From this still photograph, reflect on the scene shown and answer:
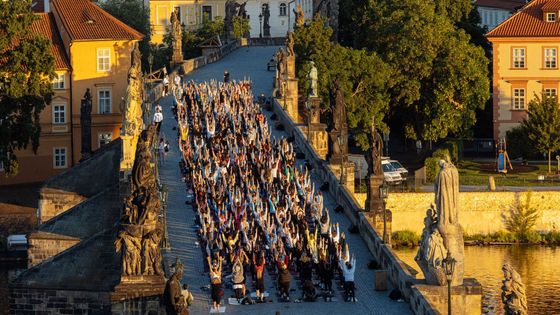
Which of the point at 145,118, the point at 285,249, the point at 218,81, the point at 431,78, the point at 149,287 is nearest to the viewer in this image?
the point at 149,287

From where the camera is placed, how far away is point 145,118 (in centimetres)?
7144

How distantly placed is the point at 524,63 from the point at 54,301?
1946 inches

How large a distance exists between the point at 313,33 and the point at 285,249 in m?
44.4

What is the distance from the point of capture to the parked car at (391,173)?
265 ft

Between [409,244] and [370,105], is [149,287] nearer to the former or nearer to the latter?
[409,244]

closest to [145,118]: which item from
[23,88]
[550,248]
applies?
[23,88]

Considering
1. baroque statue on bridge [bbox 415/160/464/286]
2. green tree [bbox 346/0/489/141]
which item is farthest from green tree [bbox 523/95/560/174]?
baroque statue on bridge [bbox 415/160/464/286]

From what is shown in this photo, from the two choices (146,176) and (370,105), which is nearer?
(146,176)

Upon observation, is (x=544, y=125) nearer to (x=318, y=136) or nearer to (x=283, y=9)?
(x=318, y=136)

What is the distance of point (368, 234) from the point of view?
51.8m

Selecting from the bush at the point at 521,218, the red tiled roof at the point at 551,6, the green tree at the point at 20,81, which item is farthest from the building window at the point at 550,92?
the green tree at the point at 20,81

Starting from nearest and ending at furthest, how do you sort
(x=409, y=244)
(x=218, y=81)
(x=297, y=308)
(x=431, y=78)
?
(x=297, y=308) < (x=409, y=244) < (x=218, y=81) < (x=431, y=78)

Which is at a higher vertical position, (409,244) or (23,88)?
(23,88)

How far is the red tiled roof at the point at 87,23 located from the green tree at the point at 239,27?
861 inches
